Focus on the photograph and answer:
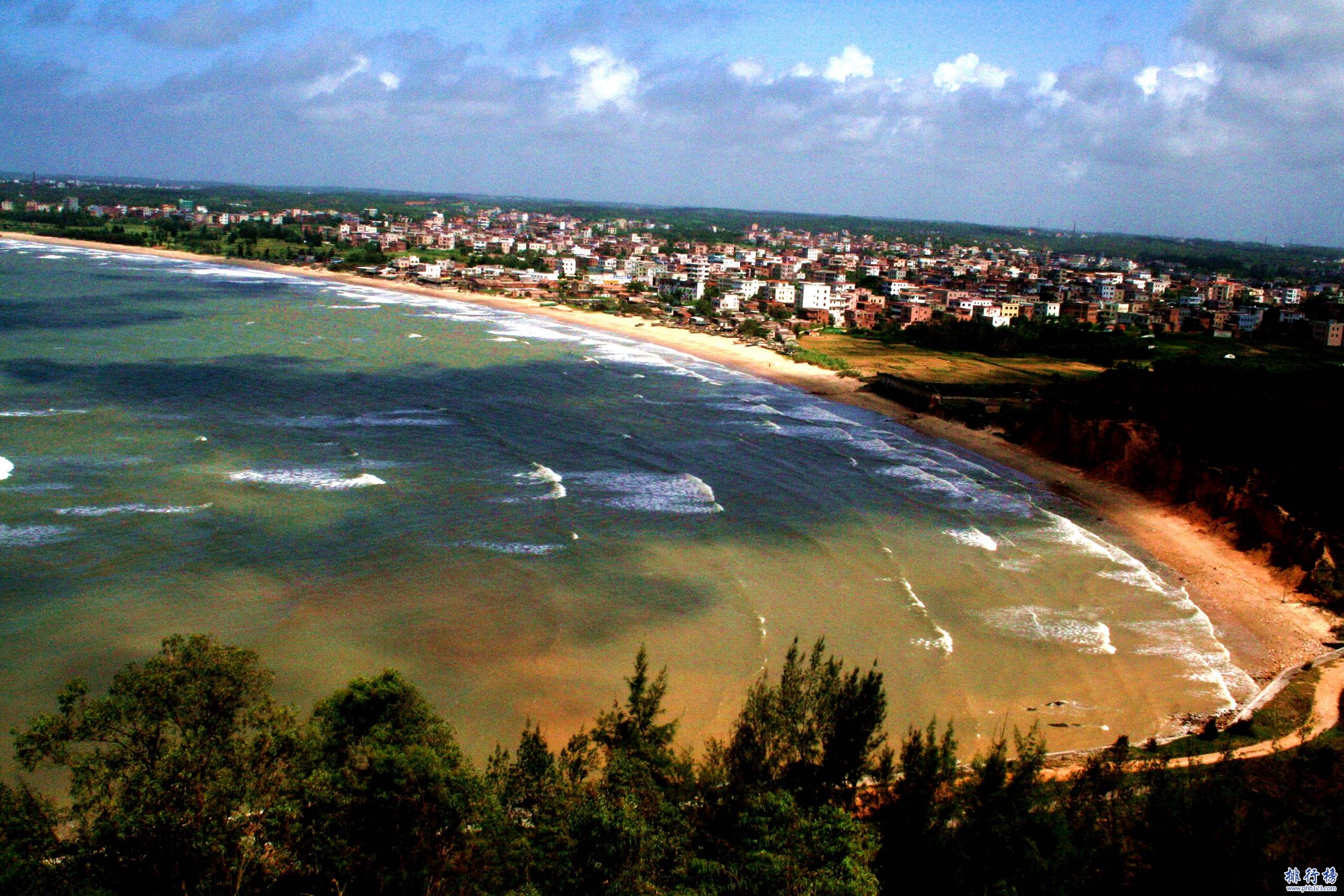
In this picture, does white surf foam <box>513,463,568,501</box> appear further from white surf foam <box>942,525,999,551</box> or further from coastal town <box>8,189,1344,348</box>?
coastal town <box>8,189,1344,348</box>

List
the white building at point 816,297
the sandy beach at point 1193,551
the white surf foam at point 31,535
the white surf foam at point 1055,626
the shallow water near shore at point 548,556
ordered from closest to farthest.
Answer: the shallow water near shore at point 548,556, the white surf foam at point 1055,626, the sandy beach at point 1193,551, the white surf foam at point 31,535, the white building at point 816,297

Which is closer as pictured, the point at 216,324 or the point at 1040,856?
the point at 1040,856

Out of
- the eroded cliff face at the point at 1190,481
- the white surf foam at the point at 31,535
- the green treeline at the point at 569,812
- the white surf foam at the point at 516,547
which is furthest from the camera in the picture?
the eroded cliff face at the point at 1190,481

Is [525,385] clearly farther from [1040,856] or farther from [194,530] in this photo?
[1040,856]

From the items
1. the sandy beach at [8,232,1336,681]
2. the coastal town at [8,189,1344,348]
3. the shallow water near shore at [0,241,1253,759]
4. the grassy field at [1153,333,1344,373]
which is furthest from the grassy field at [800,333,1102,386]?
the shallow water near shore at [0,241,1253,759]

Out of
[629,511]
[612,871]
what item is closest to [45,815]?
[612,871]

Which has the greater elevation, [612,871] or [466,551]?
[612,871]

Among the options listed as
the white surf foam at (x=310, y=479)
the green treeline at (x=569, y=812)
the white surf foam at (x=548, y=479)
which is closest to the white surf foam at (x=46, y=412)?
the white surf foam at (x=310, y=479)

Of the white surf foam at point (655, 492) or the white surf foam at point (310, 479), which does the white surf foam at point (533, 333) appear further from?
the white surf foam at point (310, 479)
